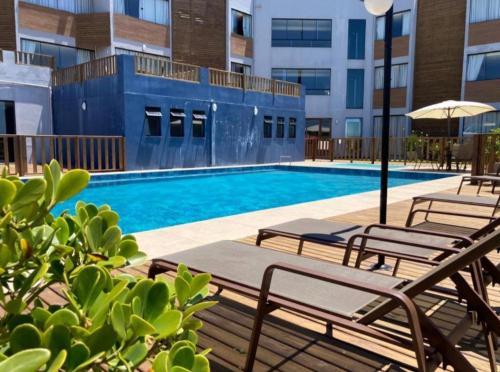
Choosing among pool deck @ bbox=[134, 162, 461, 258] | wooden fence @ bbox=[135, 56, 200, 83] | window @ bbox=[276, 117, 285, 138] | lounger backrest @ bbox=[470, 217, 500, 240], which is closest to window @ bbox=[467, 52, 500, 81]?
window @ bbox=[276, 117, 285, 138]

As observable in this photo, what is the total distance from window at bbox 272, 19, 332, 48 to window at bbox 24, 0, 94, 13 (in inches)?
468

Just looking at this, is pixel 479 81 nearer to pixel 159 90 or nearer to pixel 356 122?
pixel 356 122

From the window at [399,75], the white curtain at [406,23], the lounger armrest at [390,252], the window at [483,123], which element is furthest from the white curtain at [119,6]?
the lounger armrest at [390,252]

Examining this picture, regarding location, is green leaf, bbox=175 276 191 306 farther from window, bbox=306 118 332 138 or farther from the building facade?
window, bbox=306 118 332 138

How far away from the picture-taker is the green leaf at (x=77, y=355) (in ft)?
2.32

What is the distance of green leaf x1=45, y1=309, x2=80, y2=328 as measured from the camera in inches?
29.6

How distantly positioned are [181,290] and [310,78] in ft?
94.1

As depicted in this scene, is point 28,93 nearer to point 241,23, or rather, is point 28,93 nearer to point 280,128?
point 280,128

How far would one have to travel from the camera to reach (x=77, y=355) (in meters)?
0.71

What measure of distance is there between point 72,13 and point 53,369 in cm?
2325

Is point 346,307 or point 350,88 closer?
point 346,307

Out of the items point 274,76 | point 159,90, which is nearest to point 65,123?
point 159,90

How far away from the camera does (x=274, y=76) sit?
1116 inches

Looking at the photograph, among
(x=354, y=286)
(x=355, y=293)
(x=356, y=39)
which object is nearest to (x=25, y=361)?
(x=354, y=286)
